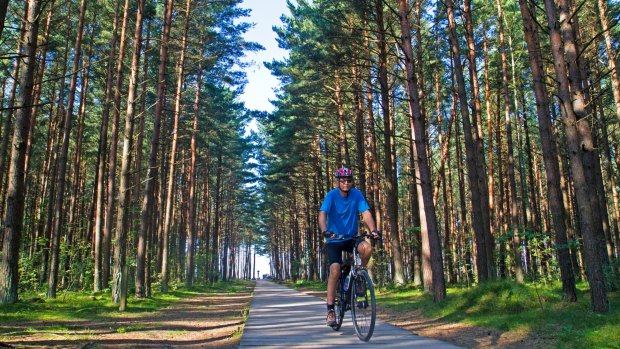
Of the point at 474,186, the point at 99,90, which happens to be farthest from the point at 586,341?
the point at 99,90

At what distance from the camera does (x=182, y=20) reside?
22641 millimetres

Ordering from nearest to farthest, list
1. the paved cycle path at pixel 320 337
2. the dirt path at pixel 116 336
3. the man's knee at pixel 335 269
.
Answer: the paved cycle path at pixel 320 337 < the man's knee at pixel 335 269 < the dirt path at pixel 116 336

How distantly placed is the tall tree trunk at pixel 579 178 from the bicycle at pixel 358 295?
4363 millimetres

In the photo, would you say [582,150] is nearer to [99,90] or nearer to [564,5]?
[564,5]

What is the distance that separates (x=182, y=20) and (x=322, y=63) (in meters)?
7.43

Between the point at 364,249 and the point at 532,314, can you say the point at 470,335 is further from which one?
the point at 364,249

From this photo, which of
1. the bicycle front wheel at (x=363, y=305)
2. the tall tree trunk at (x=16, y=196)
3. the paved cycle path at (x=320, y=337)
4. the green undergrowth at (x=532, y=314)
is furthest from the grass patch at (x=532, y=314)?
the tall tree trunk at (x=16, y=196)

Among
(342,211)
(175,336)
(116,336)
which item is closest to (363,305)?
(342,211)

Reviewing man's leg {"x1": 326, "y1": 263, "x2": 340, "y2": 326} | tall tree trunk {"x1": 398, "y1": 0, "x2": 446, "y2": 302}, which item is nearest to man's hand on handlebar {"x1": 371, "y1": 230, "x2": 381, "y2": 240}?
man's leg {"x1": 326, "y1": 263, "x2": 340, "y2": 326}

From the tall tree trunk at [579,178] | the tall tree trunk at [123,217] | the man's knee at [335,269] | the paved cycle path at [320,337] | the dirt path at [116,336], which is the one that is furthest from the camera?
the tall tree trunk at [123,217]

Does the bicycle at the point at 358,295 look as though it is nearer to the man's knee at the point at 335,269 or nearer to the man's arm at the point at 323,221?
the man's knee at the point at 335,269

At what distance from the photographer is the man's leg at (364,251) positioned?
223 inches

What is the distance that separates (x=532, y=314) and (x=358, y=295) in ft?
13.3

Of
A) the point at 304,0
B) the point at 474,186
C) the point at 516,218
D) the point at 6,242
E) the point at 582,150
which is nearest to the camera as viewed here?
the point at 582,150
